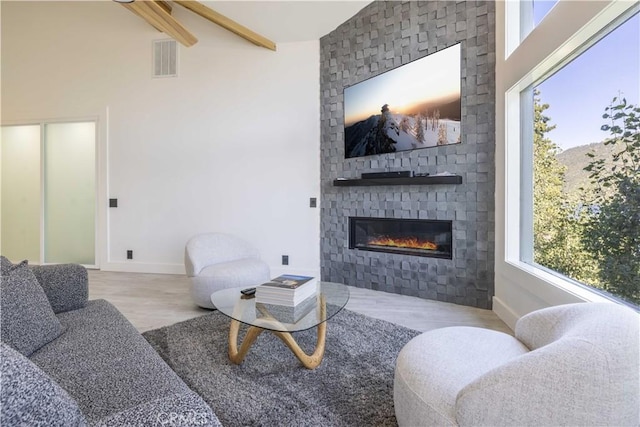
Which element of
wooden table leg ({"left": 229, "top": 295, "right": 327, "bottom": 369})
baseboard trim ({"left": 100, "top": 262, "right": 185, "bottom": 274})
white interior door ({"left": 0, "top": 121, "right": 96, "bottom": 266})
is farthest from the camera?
white interior door ({"left": 0, "top": 121, "right": 96, "bottom": 266})

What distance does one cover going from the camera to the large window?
145 centimetres

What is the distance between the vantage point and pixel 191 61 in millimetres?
4195

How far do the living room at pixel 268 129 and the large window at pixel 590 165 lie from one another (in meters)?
0.30

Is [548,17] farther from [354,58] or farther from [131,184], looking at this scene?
[131,184]

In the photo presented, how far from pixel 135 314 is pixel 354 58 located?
3.43 meters

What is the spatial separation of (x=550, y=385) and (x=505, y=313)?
1.94 metres

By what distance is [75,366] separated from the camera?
108cm

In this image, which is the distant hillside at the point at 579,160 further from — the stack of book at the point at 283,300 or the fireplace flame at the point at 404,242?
the stack of book at the point at 283,300

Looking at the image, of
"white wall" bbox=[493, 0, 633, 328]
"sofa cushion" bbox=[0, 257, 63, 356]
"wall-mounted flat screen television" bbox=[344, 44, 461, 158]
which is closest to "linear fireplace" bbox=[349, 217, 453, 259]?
"white wall" bbox=[493, 0, 633, 328]

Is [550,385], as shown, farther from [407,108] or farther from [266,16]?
[266,16]

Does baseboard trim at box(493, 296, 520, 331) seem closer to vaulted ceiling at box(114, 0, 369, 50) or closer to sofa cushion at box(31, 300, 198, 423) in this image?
sofa cushion at box(31, 300, 198, 423)

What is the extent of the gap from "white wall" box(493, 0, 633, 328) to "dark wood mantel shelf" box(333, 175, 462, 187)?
39cm

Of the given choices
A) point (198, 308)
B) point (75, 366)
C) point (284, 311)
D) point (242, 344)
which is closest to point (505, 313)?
point (284, 311)

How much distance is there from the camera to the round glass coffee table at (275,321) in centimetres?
159
